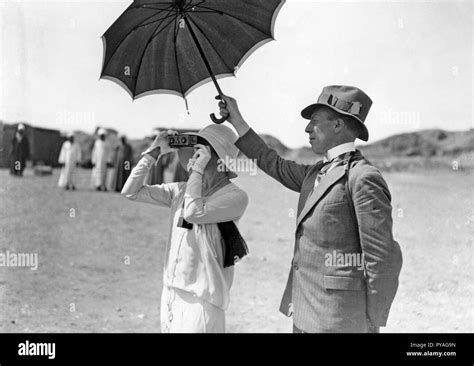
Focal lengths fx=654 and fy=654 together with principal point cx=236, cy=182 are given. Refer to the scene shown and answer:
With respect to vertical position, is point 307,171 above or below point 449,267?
above

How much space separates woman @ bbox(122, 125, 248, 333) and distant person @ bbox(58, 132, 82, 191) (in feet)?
37.0

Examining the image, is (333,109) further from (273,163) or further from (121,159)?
(121,159)

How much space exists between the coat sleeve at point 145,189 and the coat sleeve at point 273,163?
1.63ft

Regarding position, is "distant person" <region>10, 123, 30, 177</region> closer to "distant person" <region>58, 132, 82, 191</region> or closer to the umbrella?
"distant person" <region>58, 132, 82, 191</region>

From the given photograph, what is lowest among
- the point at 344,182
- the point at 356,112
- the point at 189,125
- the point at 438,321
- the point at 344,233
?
the point at 438,321

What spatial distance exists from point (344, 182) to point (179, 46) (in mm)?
1276

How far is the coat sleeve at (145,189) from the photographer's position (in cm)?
360

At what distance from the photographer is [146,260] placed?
901 cm

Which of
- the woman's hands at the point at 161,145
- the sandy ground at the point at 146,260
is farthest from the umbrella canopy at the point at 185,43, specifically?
the sandy ground at the point at 146,260

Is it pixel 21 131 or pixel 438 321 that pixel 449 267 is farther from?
pixel 21 131

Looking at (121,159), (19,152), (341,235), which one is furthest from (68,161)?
(341,235)

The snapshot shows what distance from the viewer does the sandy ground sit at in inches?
264

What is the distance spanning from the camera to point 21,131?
1406cm
